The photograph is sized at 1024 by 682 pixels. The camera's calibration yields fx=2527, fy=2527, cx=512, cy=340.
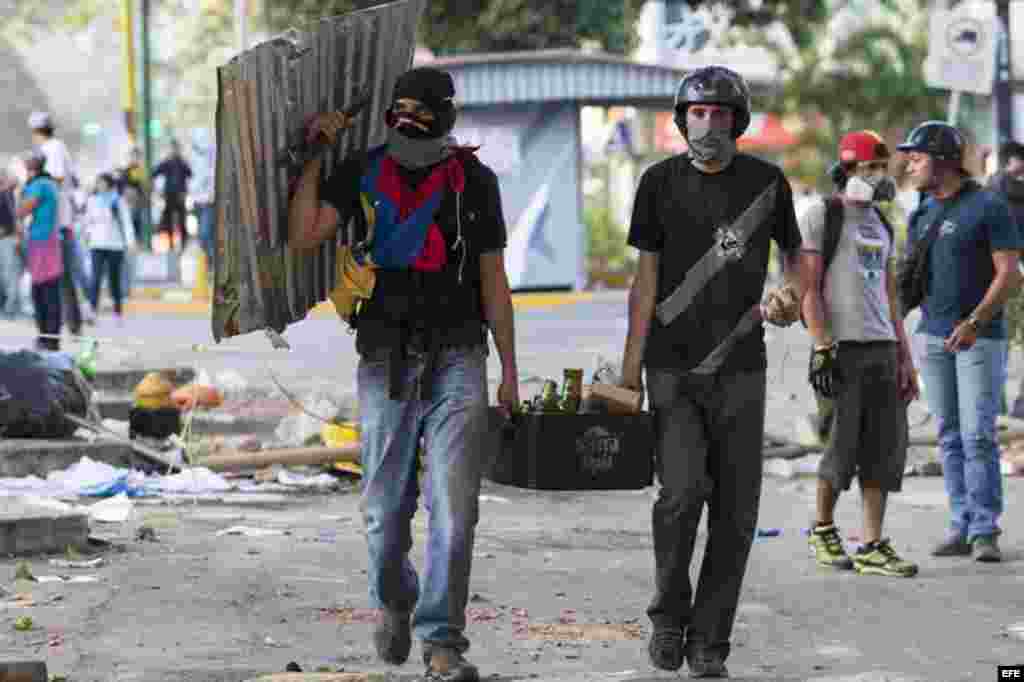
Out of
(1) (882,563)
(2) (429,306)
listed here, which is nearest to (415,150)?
(2) (429,306)

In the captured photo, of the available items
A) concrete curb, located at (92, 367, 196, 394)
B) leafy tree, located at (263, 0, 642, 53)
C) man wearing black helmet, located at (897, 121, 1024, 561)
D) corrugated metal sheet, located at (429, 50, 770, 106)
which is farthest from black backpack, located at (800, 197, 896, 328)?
leafy tree, located at (263, 0, 642, 53)

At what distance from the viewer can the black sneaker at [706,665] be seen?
7.86 meters

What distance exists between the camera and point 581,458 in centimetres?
789

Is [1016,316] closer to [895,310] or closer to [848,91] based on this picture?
[895,310]

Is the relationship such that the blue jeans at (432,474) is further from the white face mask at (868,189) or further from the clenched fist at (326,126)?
the white face mask at (868,189)

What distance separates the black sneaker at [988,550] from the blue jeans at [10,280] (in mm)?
16877

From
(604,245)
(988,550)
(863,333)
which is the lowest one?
(988,550)

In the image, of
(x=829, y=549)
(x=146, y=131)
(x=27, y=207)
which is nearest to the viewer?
(x=829, y=549)

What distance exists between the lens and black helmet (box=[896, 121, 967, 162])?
10.8 meters

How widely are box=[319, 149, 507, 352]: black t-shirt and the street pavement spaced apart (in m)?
1.12

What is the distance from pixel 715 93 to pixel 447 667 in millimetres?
1969

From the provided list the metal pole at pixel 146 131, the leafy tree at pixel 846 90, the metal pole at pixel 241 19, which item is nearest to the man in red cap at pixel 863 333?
the metal pole at pixel 241 19

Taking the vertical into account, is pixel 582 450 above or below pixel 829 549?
above

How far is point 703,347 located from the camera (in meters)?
7.90
